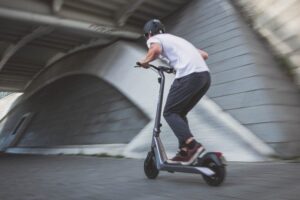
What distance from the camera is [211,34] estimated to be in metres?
10.2

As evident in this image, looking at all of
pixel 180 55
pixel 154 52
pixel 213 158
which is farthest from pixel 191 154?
pixel 154 52

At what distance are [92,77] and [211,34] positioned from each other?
5.45 m

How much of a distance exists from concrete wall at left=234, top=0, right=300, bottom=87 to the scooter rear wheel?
4.68m

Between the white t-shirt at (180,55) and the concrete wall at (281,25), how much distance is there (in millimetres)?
4281

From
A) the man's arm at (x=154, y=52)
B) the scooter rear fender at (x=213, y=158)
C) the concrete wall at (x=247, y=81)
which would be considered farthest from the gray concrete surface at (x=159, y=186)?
the man's arm at (x=154, y=52)

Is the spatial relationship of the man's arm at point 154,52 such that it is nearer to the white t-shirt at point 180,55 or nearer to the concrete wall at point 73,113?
the white t-shirt at point 180,55

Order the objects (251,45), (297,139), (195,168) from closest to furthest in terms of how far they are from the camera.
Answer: (195,168) → (297,139) → (251,45)

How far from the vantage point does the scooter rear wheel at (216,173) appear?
12.1ft

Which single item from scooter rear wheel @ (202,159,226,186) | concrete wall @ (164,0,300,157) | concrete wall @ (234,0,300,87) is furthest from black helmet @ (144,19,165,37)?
concrete wall @ (234,0,300,87)

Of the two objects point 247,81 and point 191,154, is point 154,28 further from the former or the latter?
point 247,81

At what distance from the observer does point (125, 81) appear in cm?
1159

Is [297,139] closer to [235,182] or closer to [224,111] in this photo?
[224,111]

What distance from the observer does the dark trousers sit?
4047 mm

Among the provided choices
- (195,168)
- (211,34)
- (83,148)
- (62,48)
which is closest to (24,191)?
(195,168)
